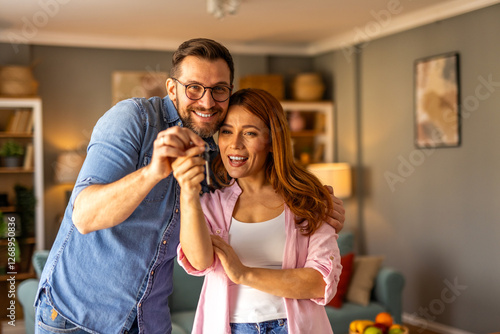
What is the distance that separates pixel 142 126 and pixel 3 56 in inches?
186

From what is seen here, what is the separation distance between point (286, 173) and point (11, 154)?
13.9ft

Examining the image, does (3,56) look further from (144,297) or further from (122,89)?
(144,297)

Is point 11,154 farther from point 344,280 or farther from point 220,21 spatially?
point 344,280

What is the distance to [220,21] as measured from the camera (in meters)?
5.26

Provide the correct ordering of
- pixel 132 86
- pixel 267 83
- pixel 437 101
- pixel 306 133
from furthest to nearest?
pixel 306 133 < pixel 267 83 < pixel 132 86 < pixel 437 101

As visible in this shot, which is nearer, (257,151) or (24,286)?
(257,151)

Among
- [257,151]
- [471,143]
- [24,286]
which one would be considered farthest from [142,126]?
[471,143]

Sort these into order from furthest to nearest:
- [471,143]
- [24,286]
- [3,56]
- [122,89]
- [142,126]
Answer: [122,89] → [3,56] → [471,143] → [24,286] → [142,126]

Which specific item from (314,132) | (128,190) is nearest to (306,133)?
(314,132)

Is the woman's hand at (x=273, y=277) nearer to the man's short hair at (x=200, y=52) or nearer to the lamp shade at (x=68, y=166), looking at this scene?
the man's short hair at (x=200, y=52)

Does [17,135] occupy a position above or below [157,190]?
above

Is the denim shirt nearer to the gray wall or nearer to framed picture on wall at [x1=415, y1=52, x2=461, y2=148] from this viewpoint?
the gray wall

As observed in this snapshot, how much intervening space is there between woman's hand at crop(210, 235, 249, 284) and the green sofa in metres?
2.13

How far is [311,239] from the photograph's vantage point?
1660mm
